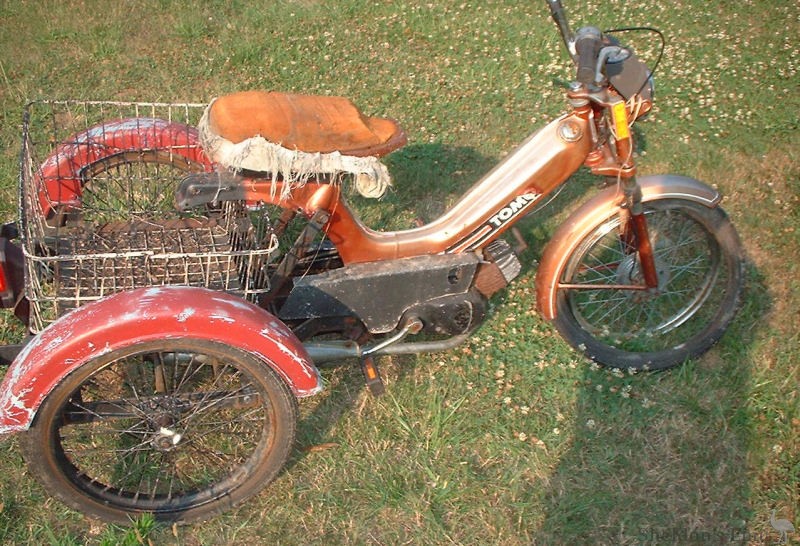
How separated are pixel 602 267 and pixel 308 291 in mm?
1437

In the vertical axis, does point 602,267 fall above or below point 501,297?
above

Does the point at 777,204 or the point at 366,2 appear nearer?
the point at 777,204

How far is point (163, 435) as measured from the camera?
113 inches

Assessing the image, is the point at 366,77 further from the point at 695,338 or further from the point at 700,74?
the point at 695,338

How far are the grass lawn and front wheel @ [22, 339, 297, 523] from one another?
0.15 meters

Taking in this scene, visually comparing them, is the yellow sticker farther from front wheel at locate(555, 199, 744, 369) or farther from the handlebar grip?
front wheel at locate(555, 199, 744, 369)

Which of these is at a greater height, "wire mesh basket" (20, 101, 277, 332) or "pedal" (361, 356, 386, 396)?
"wire mesh basket" (20, 101, 277, 332)

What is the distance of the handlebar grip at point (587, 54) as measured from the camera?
2807mm

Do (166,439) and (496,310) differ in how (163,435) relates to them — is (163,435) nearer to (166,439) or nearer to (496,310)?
(166,439)

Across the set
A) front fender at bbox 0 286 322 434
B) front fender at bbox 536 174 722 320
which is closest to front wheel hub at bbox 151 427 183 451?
front fender at bbox 0 286 322 434

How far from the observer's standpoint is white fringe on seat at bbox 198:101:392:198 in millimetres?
2777

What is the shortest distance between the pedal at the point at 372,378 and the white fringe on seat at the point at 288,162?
0.79 m

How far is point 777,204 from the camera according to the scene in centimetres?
459

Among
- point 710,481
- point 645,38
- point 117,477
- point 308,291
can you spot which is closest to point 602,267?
point 710,481
